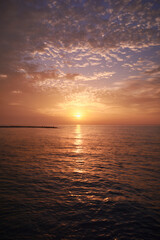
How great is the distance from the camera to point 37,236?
21.0ft

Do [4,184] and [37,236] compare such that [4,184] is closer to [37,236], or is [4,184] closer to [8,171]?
[8,171]

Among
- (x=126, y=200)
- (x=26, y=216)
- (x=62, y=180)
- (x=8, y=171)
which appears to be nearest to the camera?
(x=26, y=216)

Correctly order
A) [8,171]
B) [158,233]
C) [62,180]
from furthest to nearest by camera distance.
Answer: [8,171] → [62,180] → [158,233]

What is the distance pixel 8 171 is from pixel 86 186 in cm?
949

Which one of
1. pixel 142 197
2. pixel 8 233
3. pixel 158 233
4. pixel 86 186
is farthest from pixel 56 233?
pixel 142 197

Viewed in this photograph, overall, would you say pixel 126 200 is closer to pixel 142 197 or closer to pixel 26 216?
pixel 142 197

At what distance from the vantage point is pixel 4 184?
12.3 metres

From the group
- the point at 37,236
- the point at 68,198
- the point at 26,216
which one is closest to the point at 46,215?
the point at 26,216

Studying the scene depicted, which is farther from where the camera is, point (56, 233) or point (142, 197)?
point (142, 197)

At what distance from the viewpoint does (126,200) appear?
997cm

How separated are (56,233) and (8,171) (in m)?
11.8

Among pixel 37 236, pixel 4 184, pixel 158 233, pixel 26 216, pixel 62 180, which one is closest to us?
pixel 37 236

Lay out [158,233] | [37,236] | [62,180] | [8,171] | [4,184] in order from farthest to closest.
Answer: [8,171], [62,180], [4,184], [158,233], [37,236]

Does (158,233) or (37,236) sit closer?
(37,236)
